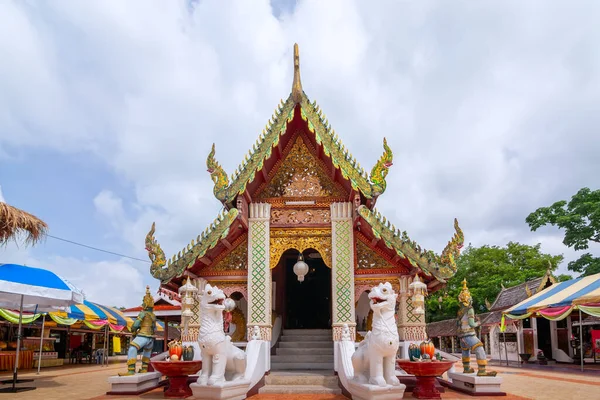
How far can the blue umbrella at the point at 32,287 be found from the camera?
28.5ft

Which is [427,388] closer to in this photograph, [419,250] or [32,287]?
[419,250]

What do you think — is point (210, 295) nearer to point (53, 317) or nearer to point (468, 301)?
point (468, 301)

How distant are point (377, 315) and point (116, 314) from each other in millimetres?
16439

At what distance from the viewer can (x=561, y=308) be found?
1478 cm

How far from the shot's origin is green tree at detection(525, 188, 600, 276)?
2566 cm

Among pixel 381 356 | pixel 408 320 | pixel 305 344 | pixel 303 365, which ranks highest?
pixel 408 320

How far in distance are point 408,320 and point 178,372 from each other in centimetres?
408

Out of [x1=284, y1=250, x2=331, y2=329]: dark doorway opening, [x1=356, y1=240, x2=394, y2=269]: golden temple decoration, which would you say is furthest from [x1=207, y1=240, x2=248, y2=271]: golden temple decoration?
[x1=284, y1=250, x2=331, y2=329]: dark doorway opening

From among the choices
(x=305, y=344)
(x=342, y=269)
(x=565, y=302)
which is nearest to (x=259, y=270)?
(x=342, y=269)

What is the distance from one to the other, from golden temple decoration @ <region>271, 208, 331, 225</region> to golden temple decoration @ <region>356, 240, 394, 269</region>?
78 cm

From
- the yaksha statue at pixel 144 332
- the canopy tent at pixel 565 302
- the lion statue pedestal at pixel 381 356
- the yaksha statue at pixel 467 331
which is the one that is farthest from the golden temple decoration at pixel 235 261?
the canopy tent at pixel 565 302

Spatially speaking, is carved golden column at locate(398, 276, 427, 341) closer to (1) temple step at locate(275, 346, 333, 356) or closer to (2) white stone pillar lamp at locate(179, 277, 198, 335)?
(1) temple step at locate(275, 346, 333, 356)

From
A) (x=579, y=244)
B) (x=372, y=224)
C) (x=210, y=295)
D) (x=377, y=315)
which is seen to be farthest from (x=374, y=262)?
(x=579, y=244)

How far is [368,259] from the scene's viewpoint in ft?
29.1
